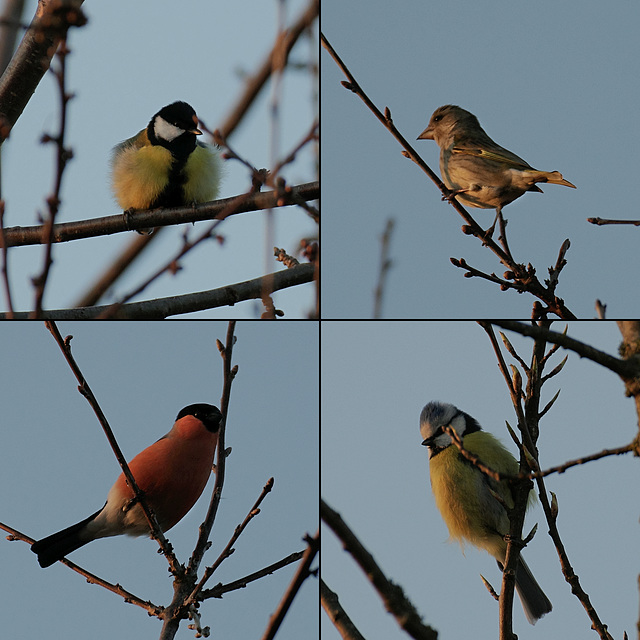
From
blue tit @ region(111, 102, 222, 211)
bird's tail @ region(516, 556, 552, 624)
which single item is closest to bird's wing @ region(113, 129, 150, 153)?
blue tit @ region(111, 102, 222, 211)

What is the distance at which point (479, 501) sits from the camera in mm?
2891

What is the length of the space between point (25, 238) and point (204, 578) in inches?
51.6

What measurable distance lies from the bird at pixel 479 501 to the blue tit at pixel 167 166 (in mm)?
1414

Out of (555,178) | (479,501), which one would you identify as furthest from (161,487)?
(555,178)

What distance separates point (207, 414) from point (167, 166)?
3.39ft

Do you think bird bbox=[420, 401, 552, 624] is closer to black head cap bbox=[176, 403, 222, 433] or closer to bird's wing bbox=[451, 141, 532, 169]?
black head cap bbox=[176, 403, 222, 433]

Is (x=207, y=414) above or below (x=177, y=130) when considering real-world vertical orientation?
below

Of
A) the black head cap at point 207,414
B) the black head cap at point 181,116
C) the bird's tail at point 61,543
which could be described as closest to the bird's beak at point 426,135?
the black head cap at point 181,116

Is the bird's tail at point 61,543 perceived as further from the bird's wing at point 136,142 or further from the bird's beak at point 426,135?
the bird's beak at point 426,135

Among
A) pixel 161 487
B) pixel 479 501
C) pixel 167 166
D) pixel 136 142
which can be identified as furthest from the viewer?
pixel 136 142

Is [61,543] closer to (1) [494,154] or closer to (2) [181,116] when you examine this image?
(2) [181,116]

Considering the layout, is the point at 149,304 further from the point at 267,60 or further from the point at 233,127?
the point at 267,60

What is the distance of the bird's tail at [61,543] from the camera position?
91.8 inches

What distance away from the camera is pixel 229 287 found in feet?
8.53
